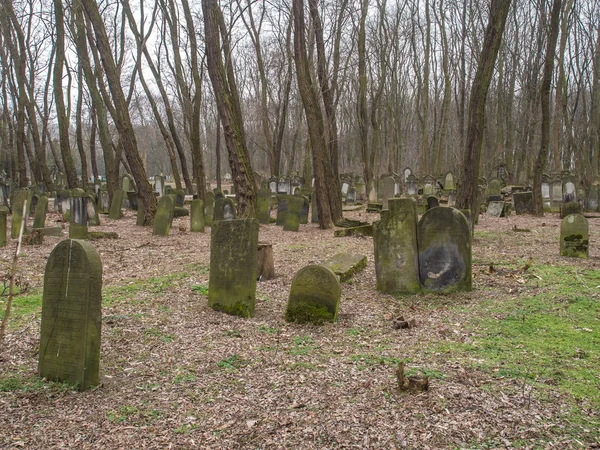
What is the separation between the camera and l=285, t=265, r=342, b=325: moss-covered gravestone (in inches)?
228

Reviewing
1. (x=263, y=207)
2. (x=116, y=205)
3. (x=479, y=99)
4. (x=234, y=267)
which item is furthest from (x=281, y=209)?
(x=234, y=267)

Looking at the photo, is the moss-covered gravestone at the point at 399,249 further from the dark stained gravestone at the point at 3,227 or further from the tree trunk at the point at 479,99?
the dark stained gravestone at the point at 3,227

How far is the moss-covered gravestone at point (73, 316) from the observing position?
3.86 meters

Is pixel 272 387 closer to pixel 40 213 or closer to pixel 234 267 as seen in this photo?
pixel 234 267

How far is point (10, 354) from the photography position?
4.48m

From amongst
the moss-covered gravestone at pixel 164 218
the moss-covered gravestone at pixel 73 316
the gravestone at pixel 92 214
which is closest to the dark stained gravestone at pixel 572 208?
the moss-covered gravestone at pixel 164 218

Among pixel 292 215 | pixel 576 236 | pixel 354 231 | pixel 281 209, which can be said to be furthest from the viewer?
pixel 281 209

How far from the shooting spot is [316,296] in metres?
5.84

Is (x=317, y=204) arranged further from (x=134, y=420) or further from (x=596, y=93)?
(x=596, y=93)

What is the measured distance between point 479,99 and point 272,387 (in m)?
9.16

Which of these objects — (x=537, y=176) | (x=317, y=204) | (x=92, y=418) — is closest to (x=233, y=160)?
Answer: (x=317, y=204)

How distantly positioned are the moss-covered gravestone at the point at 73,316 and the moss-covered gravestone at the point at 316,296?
2477mm

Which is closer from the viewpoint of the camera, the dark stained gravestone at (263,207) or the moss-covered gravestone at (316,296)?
the moss-covered gravestone at (316,296)

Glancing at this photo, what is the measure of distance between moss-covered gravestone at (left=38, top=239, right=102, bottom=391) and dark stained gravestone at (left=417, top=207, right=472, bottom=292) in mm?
4689
